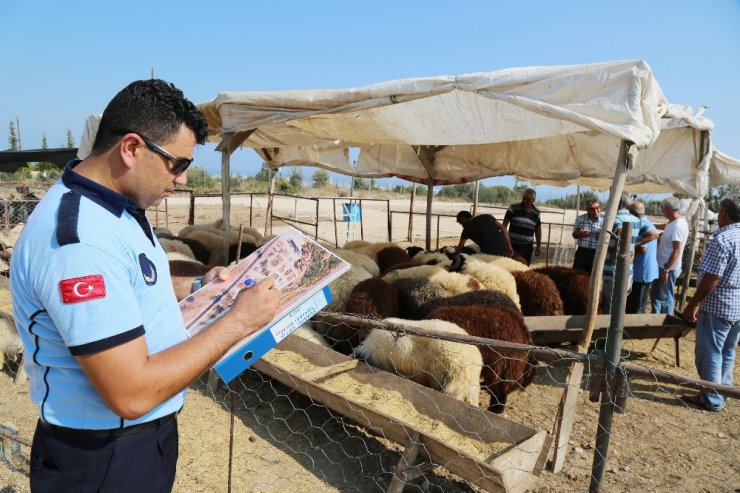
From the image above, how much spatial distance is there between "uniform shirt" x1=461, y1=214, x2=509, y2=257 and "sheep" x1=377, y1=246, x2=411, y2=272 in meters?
1.36

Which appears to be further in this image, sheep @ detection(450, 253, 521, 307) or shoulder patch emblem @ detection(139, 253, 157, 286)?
sheep @ detection(450, 253, 521, 307)

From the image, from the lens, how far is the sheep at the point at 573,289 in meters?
6.43

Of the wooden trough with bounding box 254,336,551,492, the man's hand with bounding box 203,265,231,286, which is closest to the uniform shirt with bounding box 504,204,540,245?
the wooden trough with bounding box 254,336,551,492

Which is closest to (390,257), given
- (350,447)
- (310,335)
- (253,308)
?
(310,335)

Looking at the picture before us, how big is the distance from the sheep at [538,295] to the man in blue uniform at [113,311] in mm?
5494

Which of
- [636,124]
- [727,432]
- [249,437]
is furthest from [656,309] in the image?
[249,437]

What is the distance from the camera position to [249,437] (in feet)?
12.6

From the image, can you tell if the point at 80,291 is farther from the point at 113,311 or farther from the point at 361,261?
the point at 361,261

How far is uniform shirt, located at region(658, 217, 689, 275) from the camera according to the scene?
7133 millimetres

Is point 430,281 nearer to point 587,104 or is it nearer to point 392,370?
point 392,370

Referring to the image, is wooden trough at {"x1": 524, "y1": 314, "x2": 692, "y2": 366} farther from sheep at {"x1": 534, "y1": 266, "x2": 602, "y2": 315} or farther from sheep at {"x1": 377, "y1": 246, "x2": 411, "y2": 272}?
sheep at {"x1": 377, "y1": 246, "x2": 411, "y2": 272}

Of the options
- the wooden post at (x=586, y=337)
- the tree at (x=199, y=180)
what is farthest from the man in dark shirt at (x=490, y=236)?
the tree at (x=199, y=180)

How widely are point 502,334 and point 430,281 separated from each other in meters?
1.60

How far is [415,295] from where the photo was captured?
563cm
